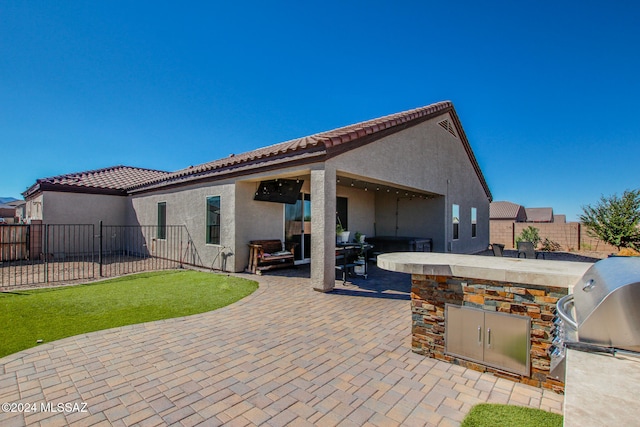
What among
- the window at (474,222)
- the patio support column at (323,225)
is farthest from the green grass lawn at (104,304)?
the window at (474,222)

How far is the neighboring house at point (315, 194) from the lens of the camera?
7191 mm

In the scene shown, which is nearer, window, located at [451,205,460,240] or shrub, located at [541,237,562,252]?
window, located at [451,205,460,240]

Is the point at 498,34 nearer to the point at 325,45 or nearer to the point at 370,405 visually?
the point at 325,45

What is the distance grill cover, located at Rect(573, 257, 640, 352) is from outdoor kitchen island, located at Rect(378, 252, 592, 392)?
1475 mm

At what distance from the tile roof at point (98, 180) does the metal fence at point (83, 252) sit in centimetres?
189

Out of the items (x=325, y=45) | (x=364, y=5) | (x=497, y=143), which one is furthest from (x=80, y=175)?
(x=497, y=143)

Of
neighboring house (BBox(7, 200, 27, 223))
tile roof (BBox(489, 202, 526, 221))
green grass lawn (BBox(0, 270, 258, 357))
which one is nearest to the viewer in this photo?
green grass lawn (BBox(0, 270, 258, 357))

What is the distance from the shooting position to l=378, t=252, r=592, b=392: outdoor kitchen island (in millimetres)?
3017

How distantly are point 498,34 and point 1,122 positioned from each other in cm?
1878

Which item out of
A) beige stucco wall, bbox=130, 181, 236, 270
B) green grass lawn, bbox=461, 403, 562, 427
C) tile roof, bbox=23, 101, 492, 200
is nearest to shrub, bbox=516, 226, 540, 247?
tile roof, bbox=23, 101, 492, 200

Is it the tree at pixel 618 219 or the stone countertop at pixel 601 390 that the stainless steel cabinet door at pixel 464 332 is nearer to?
the stone countertop at pixel 601 390

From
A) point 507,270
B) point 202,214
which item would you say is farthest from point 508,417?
point 202,214

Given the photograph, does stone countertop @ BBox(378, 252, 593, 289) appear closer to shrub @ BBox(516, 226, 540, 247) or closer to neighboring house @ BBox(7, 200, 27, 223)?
shrub @ BBox(516, 226, 540, 247)

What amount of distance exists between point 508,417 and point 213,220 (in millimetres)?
9184
